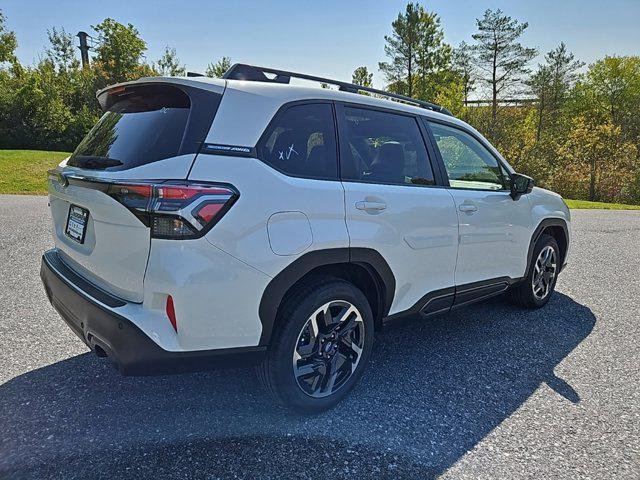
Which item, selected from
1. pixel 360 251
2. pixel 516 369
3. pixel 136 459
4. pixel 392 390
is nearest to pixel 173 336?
pixel 136 459

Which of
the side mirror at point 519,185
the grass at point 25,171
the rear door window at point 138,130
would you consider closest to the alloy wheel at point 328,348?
the rear door window at point 138,130

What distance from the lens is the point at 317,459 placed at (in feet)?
7.11

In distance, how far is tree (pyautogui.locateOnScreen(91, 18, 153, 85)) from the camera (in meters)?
28.9

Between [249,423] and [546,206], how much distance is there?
3.42 meters

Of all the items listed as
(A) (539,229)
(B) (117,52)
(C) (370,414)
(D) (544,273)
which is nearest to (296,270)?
(C) (370,414)

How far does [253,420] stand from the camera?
246cm

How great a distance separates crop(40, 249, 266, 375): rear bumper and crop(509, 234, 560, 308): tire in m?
3.09

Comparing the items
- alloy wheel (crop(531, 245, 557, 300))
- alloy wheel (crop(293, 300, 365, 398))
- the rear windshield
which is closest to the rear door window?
the rear windshield

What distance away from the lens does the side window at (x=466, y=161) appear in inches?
128

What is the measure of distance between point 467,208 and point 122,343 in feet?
8.06

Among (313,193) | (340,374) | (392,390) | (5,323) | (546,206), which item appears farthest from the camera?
(546,206)

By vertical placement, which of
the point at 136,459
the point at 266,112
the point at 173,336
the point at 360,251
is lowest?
the point at 136,459

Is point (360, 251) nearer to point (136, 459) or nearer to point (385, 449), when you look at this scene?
point (385, 449)

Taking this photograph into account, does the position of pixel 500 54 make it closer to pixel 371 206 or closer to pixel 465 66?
pixel 465 66
